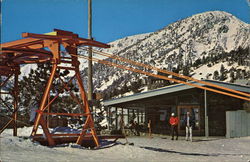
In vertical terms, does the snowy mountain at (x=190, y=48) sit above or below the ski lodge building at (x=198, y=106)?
above

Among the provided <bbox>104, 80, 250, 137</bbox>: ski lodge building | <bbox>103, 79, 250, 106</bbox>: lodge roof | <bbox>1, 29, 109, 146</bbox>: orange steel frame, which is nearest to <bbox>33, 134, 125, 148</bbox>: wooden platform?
<bbox>1, 29, 109, 146</bbox>: orange steel frame

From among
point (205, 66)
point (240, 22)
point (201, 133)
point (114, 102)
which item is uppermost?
point (240, 22)

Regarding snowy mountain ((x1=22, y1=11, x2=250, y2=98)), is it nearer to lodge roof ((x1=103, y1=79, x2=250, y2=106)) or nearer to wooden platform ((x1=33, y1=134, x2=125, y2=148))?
lodge roof ((x1=103, y1=79, x2=250, y2=106))

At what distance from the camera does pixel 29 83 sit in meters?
27.3

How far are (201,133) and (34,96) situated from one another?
12.9 m

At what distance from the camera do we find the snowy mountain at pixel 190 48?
81.0m

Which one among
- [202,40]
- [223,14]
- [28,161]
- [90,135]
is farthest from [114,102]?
[223,14]

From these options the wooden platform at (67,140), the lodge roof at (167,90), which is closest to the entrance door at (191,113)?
the lodge roof at (167,90)

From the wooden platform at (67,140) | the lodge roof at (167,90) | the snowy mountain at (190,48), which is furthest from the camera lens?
the snowy mountain at (190,48)

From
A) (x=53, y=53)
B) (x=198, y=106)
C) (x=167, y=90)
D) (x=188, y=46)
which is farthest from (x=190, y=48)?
(x=53, y=53)

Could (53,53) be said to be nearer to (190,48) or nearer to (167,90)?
(167,90)

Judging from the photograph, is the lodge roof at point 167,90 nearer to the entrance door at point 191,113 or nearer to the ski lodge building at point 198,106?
the ski lodge building at point 198,106

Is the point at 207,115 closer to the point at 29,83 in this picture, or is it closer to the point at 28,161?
the point at 29,83

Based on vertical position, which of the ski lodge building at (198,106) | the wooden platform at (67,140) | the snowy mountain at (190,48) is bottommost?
the wooden platform at (67,140)
